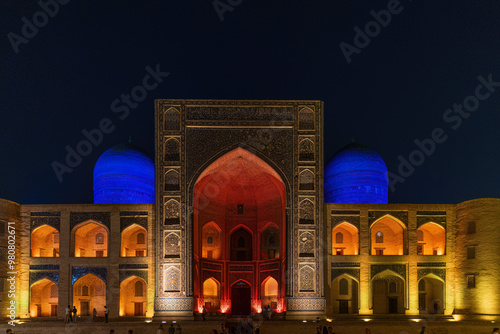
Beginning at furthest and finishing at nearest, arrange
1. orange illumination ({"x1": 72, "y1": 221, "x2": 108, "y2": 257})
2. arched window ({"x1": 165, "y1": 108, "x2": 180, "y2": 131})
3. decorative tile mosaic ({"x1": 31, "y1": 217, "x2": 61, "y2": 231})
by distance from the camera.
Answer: orange illumination ({"x1": 72, "y1": 221, "x2": 108, "y2": 257})
arched window ({"x1": 165, "y1": 108, "x2": 180, "y2": 131})
decorative tile mosaic ({"x1": 31, "y1": 217, "x2": 61, "y2": 231})

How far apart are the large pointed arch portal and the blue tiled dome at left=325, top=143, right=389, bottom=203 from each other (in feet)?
11.9

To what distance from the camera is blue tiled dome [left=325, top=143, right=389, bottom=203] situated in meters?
25.0

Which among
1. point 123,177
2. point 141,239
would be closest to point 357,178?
point 141,239

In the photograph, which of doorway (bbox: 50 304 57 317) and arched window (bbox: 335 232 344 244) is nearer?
doorway (bbox: 50 304 57 317)

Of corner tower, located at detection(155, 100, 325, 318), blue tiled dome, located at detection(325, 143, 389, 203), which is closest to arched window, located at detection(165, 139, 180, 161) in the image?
corner tower, located at detection(155, 100, 325, 318)

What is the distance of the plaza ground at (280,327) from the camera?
59.3 feet

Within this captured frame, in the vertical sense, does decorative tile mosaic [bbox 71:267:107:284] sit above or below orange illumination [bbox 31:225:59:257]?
below

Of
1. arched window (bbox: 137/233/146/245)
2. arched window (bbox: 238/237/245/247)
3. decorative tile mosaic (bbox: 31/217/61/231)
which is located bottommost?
arched window (bbox: 238/237/245/247)

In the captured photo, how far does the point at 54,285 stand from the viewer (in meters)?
21.5

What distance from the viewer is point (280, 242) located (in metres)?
23.0

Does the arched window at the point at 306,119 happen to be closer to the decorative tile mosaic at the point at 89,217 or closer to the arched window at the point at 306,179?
the arched window at the point at 306,179

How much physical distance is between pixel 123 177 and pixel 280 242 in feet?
25.4

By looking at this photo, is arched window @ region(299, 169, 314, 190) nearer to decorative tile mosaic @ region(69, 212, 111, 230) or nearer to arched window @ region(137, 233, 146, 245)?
arched window @ region(137, 233, 146, 245)

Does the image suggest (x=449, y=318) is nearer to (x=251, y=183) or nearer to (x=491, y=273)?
(x=491, y=273)
